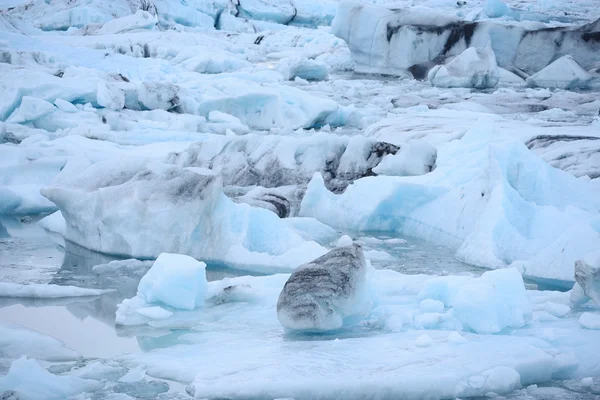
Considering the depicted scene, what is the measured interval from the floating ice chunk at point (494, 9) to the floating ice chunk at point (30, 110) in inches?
751

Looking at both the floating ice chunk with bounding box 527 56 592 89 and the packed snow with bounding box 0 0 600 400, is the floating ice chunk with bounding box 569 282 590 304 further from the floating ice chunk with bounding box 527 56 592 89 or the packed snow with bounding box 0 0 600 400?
the floating ice chunk with bounding box 527 56 592 89

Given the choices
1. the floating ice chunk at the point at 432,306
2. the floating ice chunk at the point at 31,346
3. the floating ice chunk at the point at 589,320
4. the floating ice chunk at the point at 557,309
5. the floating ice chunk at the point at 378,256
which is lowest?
the floating ice chunk at the point at 378,256

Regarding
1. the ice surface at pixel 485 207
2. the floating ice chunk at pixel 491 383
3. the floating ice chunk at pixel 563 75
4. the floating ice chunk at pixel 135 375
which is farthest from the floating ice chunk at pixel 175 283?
the floating ice chunk at pixel 563 75

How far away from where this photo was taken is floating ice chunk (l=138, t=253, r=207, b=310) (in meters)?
3.78

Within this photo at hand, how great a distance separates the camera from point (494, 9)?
25.8 meters

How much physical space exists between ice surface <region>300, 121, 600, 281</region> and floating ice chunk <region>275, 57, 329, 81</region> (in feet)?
35.3

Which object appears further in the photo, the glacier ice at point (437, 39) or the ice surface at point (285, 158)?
the glacier ice at point (437, 39)

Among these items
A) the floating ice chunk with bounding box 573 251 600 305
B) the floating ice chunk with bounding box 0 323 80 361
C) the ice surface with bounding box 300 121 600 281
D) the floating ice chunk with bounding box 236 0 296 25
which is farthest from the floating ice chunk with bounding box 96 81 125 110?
the floating ice chunk with bounding box 236 0 296 25

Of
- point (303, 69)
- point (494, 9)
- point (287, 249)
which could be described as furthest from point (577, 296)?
point (494, 9)

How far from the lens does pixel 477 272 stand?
187 inches

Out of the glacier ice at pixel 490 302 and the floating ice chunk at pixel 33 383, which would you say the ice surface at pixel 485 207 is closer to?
the glacier ice at pixel 490 302

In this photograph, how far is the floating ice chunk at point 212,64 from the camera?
56.5ft

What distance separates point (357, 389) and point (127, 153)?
580 centimetres

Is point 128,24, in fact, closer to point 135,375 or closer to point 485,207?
point 485,207
